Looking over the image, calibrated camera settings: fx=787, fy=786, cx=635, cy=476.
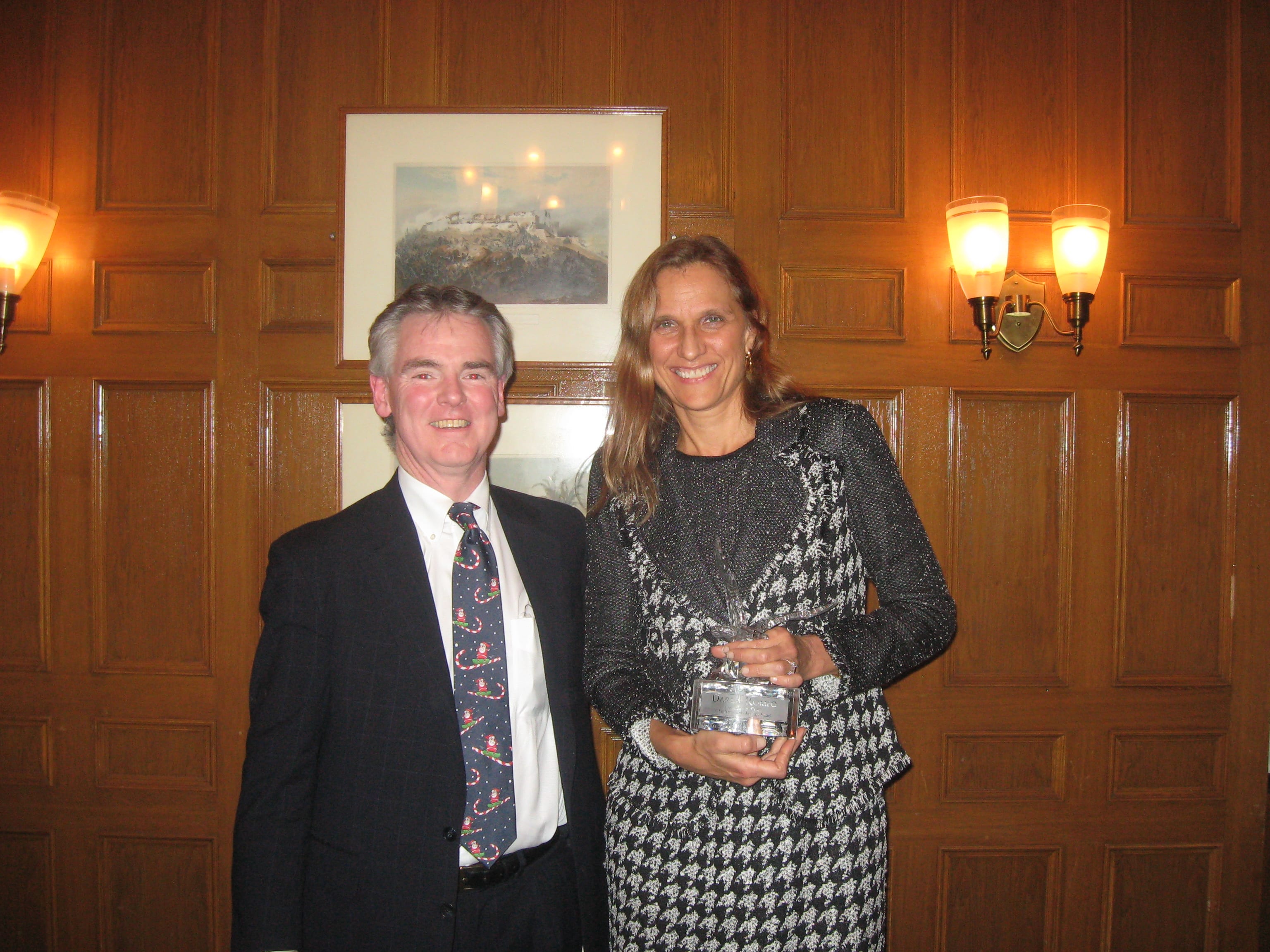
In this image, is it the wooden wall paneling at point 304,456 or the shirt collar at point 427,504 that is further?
the wooden wall paneling at point 304,456

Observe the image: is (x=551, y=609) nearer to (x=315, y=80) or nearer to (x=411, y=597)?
(x=411, y=597)

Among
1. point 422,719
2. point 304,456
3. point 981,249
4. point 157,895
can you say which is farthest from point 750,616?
point 157,895

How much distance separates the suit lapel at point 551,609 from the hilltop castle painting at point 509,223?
1.03 meters

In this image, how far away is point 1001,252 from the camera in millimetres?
2551

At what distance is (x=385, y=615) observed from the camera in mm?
1597

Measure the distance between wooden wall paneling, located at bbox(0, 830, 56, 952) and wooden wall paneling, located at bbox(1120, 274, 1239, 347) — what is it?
163 inches

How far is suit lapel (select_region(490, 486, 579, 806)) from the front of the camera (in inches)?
66.9

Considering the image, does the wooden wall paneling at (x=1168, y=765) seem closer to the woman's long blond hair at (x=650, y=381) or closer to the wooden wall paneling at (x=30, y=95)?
the woman's long blond hair at (x=650, y=381)

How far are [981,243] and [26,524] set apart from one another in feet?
11.0

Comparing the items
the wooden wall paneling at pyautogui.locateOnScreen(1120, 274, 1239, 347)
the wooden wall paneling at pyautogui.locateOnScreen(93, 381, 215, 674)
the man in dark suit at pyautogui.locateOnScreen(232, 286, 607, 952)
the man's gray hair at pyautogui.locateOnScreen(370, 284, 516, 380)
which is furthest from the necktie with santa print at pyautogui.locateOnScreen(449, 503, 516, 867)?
the wooden wall paneling at pyautogui.locateOnScreen(1120, 274, 1239, 347)

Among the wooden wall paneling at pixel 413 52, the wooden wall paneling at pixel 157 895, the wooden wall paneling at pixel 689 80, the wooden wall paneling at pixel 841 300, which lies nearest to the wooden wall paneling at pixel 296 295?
the wooden wall paneling at pixel 413 52

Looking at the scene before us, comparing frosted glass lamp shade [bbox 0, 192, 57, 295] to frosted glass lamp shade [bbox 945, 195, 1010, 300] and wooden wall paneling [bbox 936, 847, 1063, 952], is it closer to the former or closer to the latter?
frosted glass lamp shade [bbox 945, 195, 1010, 300]

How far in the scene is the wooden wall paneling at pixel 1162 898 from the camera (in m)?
2.73

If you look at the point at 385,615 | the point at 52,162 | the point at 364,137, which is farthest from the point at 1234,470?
the point at 52,162
